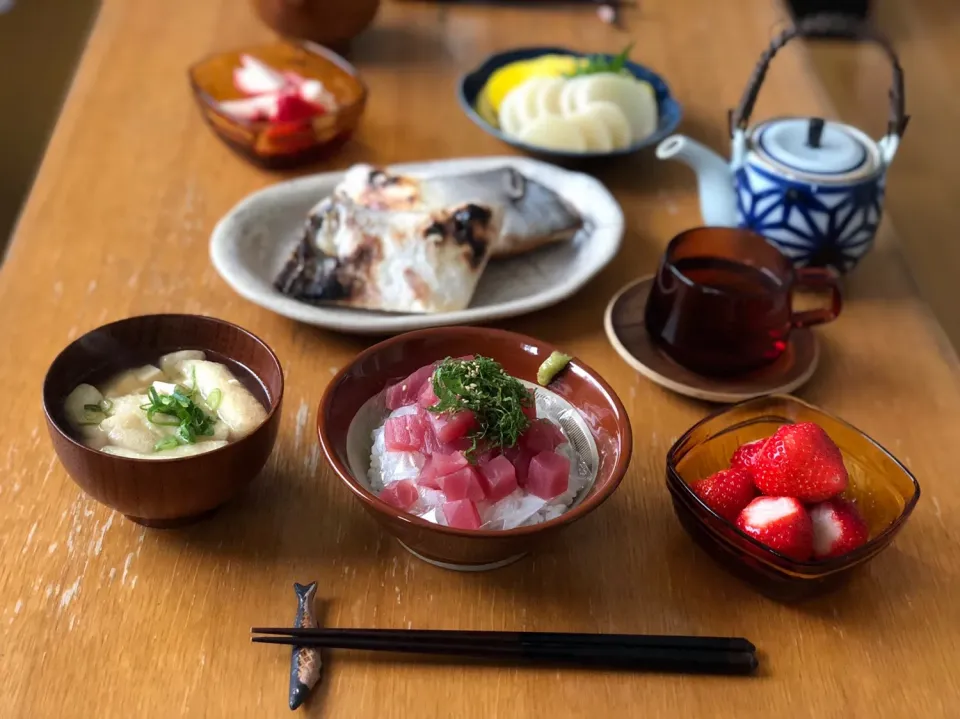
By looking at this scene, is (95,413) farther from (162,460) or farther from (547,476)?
(547,476)

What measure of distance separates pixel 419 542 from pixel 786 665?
1.13ft

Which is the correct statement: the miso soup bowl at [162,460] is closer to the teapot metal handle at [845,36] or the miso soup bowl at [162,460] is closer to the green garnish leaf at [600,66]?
the teapot metal handle at [845,36]

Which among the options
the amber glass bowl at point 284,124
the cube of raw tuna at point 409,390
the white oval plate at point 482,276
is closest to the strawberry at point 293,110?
the amber glass bowl at point 284,124

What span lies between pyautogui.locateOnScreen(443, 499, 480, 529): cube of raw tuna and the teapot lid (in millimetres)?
688

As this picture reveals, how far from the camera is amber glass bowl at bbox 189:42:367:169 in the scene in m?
1.39

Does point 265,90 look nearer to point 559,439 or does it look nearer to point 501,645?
point 559,439

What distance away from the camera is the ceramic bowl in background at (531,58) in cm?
142

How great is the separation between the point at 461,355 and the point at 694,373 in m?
0.31

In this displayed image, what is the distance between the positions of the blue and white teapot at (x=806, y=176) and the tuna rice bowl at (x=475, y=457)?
53 centimetres

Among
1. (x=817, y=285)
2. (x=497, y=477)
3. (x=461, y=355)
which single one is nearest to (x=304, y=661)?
(x=497, y=477)

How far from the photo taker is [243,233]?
4.08ft

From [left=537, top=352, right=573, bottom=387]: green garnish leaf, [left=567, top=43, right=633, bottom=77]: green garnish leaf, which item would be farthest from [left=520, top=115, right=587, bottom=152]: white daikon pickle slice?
[left=537, top=352, right=573, bottom=387]: green garnish leaf

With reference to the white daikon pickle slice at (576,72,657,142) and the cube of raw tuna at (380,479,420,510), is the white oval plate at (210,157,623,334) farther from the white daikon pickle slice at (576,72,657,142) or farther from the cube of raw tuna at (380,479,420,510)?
the cube of raw tuna at (380,479,420,510)

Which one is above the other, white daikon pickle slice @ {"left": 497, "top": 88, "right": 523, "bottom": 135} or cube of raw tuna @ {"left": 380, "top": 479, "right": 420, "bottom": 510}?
cube of raw tuna @ {"left": 380, "top": 479, "right": 420, "bottom": 510}
